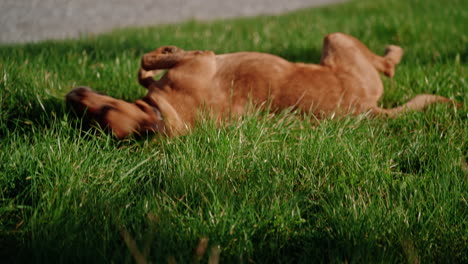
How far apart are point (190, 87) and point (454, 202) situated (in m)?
1.61

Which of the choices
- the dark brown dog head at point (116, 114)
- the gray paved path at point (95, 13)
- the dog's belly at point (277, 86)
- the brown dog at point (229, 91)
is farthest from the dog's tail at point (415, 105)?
the gray paved path at point (95, 13)

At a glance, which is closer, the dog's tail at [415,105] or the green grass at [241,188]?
the green grass at [241,188]

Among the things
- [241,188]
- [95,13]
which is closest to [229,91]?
[241,188]

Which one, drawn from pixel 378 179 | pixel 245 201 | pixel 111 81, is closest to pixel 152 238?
pixel 245 201

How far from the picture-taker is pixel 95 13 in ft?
27.3

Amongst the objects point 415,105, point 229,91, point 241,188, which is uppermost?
point 229,91

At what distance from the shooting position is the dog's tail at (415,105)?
3053mm

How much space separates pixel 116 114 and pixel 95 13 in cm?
640

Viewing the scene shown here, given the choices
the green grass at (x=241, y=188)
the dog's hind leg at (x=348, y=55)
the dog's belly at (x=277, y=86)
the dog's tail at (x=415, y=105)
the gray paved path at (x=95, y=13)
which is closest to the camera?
the green grass at (x=241, y=188)

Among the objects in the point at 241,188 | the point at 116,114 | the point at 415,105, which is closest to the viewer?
the point at 241,188

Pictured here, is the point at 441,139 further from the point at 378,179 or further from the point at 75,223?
the point at 75,223

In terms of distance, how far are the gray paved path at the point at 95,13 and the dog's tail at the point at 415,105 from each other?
439cm

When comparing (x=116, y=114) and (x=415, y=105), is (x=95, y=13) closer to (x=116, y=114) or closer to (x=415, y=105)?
(x=116, y=114)

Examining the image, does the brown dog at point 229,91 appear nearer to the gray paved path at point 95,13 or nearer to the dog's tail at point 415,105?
the dog's tail at point 415,105
